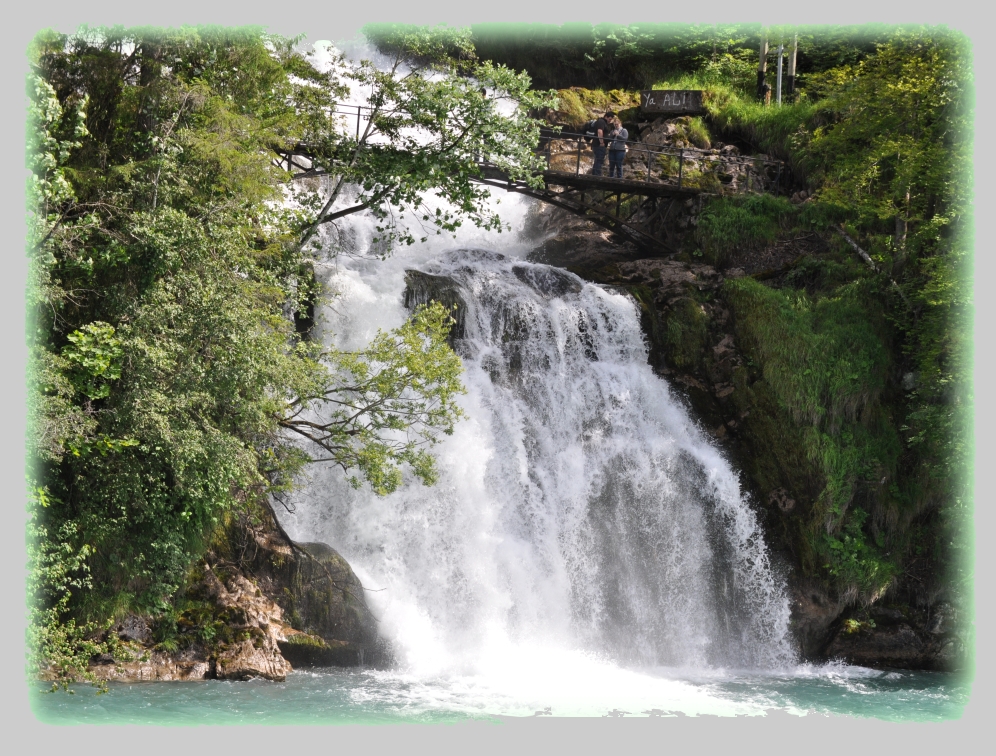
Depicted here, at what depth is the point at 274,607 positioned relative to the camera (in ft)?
53.3

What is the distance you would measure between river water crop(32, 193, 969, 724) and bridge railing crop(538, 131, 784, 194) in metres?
5.73

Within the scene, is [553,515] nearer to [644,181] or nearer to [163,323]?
[163,323]

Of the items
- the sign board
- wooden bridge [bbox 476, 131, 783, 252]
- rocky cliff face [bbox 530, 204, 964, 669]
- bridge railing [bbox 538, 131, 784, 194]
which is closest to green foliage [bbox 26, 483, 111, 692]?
rocky cliff face [bbox 530, 204, 964, 669]

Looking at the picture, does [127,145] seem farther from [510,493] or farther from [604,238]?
[604,238]

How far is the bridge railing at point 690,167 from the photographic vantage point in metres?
27.0

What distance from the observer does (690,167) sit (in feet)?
90.8

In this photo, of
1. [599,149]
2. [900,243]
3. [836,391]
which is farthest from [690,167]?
[836,391]

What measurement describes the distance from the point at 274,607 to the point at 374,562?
1.90 metres

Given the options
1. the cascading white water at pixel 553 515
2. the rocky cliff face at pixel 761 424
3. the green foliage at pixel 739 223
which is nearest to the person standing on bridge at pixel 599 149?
the rocky cliff face at pixel 761 424

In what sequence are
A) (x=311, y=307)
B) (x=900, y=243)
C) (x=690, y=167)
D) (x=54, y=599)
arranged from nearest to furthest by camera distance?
(x=54, y=599)
(x=311, y=307)
(x=900, y=243)
(x=690, y=167)

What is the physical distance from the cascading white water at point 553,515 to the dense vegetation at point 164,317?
1.91 meters

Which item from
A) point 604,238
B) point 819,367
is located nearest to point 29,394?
point 819,367

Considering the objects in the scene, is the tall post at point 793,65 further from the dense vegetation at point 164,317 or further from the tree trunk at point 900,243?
the dense vegetation at point 164,317

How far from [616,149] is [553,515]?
10434 mm
